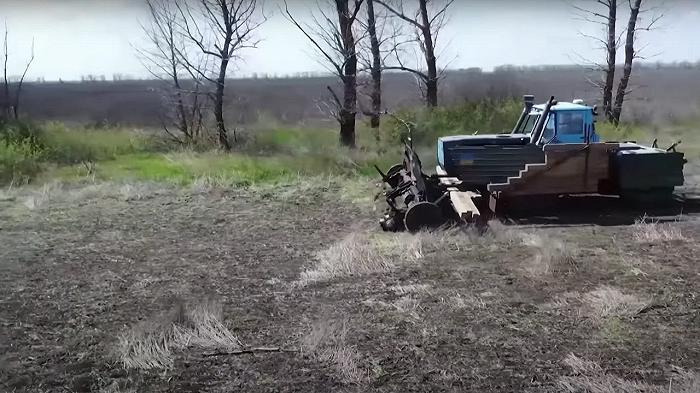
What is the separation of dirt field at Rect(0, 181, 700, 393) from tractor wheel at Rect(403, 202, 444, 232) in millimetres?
372

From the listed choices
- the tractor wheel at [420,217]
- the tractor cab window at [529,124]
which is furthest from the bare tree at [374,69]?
the tractor wheel at [420,217]

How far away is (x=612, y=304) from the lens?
5398 mm

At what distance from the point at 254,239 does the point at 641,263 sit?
14.2 feet

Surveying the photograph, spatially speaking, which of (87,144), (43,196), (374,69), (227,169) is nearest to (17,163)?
(43,196)

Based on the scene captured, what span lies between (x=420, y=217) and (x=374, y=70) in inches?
384

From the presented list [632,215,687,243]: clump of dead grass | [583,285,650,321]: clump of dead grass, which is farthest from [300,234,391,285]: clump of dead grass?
[632,215,687,243]: clump of dead grass

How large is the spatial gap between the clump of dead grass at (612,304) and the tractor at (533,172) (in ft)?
9.27

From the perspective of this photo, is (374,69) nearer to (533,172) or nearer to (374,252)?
(533,172)

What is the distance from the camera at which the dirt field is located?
4.34m

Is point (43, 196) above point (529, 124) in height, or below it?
below

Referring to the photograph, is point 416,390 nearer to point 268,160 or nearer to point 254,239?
point 254,239

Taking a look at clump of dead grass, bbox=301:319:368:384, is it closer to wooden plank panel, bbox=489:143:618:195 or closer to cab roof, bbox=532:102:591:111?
wooden plank panel, bbox=489:143:618:195

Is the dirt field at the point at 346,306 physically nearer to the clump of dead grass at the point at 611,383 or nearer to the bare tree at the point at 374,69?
the clump of dead grass at the point at 611,383

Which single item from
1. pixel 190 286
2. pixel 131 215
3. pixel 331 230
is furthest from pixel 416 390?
pixel 131 215
